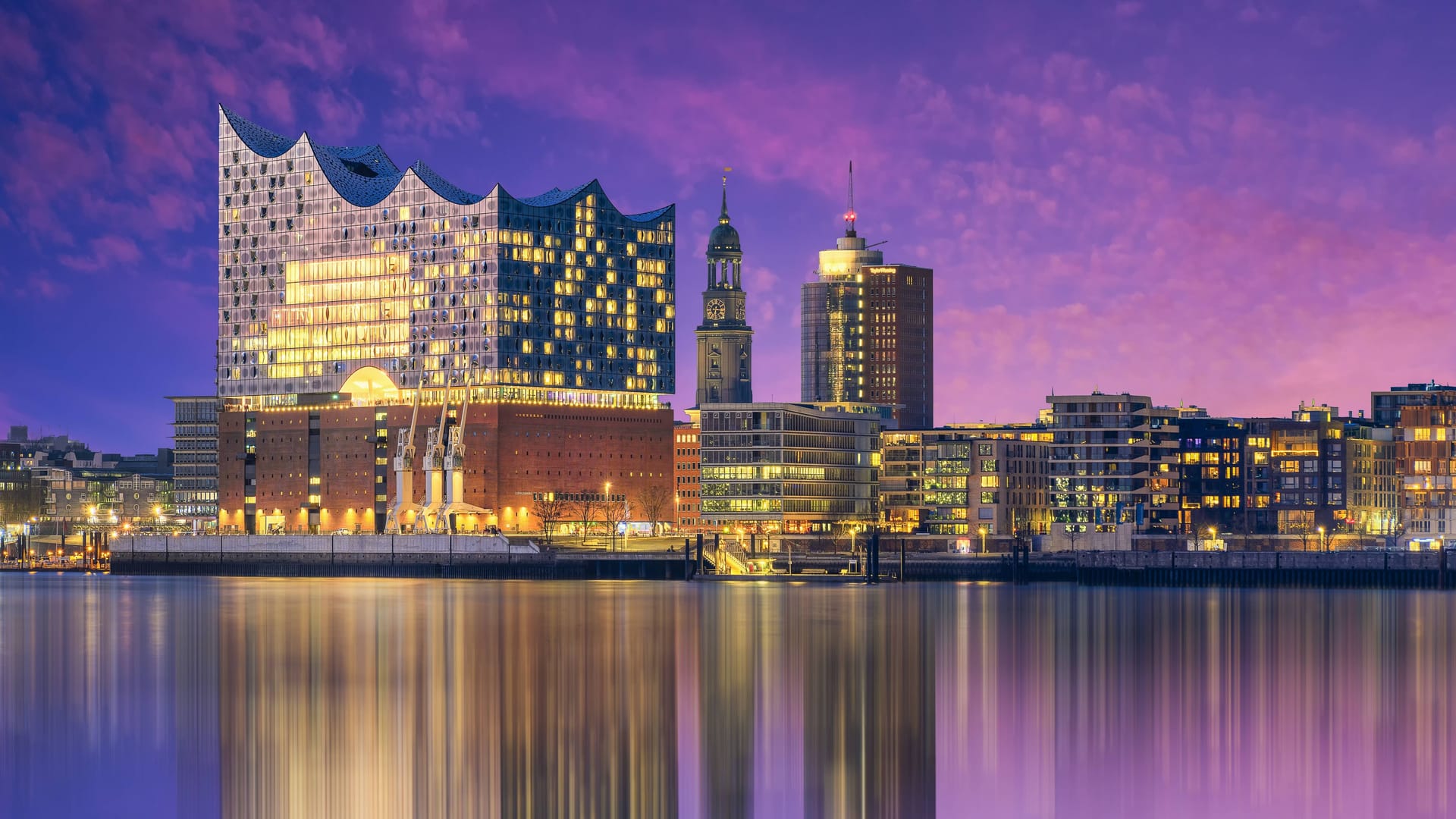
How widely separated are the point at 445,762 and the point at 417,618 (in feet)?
197

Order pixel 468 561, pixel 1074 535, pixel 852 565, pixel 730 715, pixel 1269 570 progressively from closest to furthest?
pixel 730 715 < pixel 1269 570 < pixel 852 565 < pixel 468 561 < pixel 1074 535

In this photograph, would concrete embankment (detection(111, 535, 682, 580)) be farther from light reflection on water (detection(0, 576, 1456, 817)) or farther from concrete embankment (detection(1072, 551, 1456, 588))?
light reflection on water (detection(0, 576, 1456, 817))

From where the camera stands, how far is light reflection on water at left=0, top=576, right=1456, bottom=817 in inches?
1816

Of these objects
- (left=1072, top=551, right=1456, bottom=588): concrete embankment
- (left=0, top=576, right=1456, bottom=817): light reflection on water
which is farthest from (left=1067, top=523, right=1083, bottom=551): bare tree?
(left=0, top=576, right=1456, bottom=817): light reflection on water

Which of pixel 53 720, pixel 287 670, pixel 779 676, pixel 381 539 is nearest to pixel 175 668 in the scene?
pixel 287 670

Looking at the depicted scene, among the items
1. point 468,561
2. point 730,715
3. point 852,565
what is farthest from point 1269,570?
point 730,715

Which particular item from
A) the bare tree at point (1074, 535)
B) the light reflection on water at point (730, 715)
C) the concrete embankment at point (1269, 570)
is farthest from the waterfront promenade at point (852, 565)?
the light reflection on water at point (730, 715)

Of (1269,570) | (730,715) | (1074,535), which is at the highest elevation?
(730,715)

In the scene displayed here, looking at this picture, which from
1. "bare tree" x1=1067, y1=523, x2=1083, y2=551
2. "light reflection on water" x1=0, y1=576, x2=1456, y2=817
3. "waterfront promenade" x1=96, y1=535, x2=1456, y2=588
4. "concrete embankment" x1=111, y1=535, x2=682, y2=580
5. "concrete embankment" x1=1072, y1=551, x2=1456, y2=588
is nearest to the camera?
"light reflection on water" x1=0, y1=576, x2=1456, y2=817

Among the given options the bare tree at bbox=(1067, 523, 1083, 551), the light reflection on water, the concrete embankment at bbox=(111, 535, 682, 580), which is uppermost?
the light reflection on water

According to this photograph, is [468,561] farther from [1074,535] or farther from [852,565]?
[1074,535]

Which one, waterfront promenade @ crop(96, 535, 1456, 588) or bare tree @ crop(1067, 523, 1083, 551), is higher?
bare tree @ crop(1067, 523, 1083, 551)

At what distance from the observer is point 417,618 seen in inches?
4321

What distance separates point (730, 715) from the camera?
60.2 m
